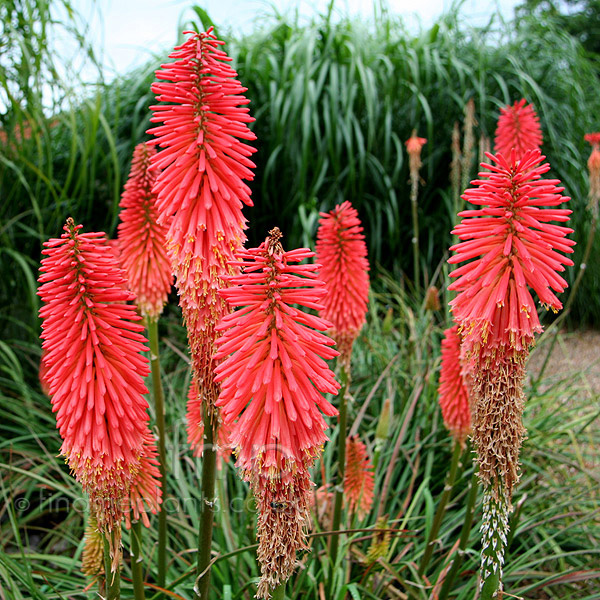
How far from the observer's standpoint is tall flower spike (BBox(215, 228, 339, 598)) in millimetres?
1207

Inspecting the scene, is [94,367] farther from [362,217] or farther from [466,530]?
[362,217]

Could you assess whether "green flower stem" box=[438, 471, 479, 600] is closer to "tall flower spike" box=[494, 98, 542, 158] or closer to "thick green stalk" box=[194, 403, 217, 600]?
"thick green stalk" box=[194, 403, 217, 600]

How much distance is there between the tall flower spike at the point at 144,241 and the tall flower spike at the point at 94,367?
27.0 inches

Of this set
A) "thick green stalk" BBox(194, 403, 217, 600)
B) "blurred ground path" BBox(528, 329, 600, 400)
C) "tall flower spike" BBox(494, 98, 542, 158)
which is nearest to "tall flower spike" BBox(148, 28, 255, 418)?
"thick green stalk" BBox(194, 403, 217, 600)

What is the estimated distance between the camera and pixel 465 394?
2170mm

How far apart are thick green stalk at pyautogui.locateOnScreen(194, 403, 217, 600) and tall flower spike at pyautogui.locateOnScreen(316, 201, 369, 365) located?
0.86 m

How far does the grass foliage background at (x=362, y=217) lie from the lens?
262 centimetres

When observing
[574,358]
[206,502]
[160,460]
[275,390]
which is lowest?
[574,358]

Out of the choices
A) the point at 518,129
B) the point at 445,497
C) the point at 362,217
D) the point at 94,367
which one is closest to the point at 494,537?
the point at 445,497

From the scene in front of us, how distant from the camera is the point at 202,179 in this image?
152 cm

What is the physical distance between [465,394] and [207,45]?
1569 mm

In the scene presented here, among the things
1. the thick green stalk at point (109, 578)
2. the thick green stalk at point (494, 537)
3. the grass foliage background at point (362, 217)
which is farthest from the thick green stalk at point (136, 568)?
the thick green stalk at point (494, 537)

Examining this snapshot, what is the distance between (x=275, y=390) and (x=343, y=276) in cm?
115

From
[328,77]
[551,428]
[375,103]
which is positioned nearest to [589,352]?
[551,428]
